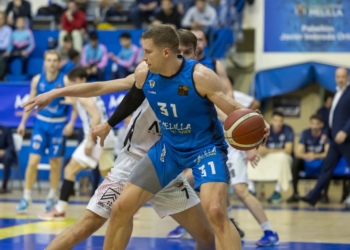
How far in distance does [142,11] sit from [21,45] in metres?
2.84

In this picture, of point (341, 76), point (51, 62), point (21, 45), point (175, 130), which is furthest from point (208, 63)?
point (21, 45)

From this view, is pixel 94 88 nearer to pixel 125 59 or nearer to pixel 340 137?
pixel 340 137

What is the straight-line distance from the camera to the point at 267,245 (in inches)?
290

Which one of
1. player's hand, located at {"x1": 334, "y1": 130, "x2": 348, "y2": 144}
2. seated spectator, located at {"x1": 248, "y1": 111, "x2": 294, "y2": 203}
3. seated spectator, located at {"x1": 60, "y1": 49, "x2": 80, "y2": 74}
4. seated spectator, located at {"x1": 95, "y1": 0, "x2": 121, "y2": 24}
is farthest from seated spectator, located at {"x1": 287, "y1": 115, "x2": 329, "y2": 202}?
seated spectator, located at {"x1": 95, "y1": 0, "x2": 121, "y2": 24}

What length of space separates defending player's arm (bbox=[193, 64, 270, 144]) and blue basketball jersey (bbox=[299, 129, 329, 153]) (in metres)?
8.37

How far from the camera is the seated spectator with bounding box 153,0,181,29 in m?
15.8

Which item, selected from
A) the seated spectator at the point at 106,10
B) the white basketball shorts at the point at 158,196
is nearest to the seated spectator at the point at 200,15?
the seated spectator at the point at 106,10

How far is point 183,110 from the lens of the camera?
504cm

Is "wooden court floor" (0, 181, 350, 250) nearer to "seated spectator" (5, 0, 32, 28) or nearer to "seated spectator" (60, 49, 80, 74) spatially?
"seated spectator" (60, 49, 80, 74)

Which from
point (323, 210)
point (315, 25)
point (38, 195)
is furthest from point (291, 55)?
point (38, 195)

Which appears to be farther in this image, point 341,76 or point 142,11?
point 142,11

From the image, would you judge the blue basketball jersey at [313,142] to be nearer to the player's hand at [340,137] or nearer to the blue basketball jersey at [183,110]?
the player's hand at [340,137]

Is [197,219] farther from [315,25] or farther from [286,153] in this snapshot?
[315,25]

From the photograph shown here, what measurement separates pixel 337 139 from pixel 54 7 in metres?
9.33
